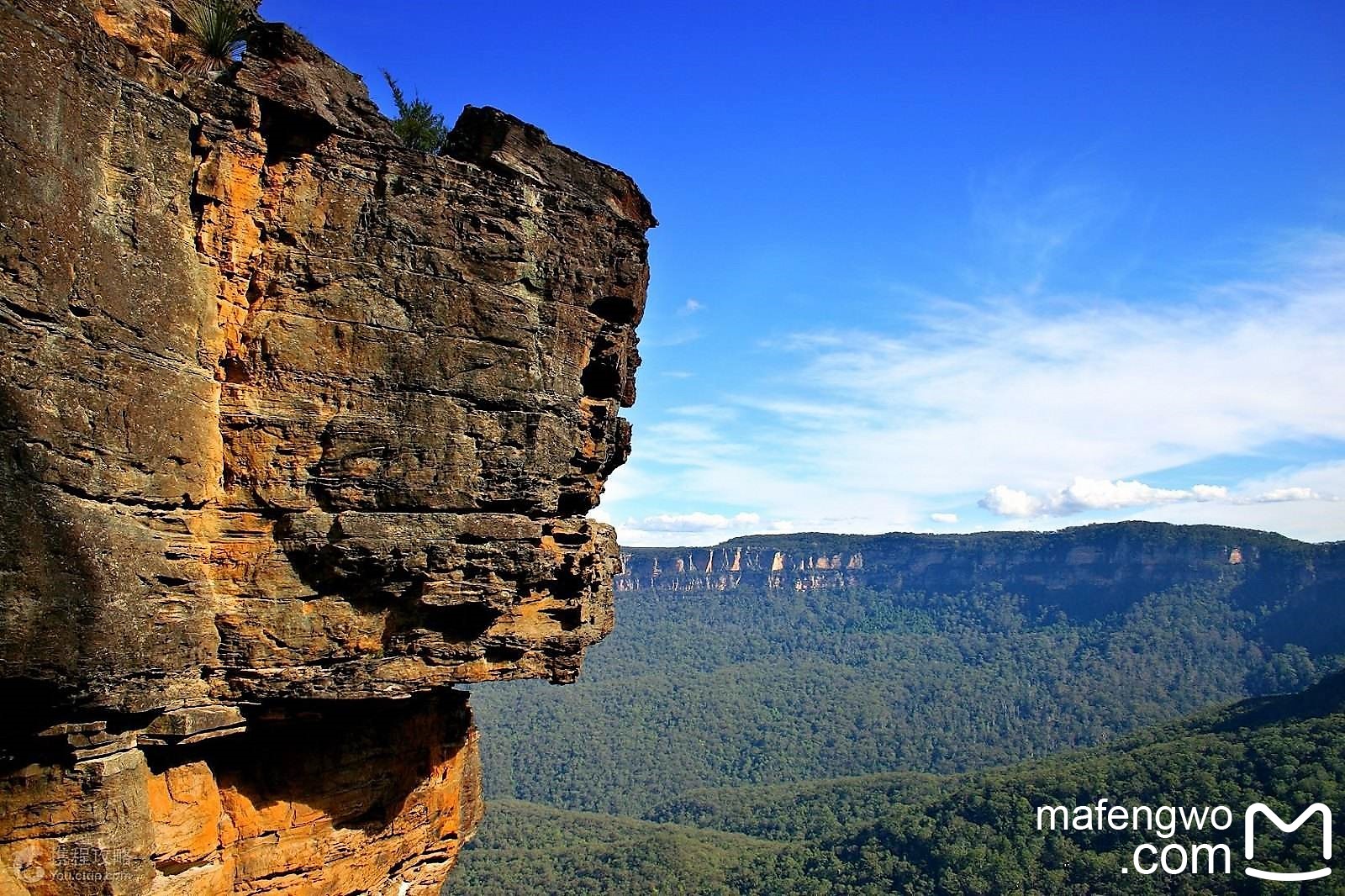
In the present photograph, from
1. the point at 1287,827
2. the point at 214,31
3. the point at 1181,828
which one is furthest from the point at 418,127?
the point at 1181,828

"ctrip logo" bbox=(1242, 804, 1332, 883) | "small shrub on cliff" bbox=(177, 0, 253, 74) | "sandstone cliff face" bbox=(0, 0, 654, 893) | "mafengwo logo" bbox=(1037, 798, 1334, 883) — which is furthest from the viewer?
"mafengwo logo" bbox=(1037, 798, 1334, 883)

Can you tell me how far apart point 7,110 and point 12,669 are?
4.86 m

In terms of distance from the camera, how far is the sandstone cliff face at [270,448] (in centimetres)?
786

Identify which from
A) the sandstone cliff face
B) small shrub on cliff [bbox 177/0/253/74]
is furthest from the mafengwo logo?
small shrub on cliff [bbox 177/0/253/74]

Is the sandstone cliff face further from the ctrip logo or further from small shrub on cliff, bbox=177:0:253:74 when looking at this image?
the ctrip logo

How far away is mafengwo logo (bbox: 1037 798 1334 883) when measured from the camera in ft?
186

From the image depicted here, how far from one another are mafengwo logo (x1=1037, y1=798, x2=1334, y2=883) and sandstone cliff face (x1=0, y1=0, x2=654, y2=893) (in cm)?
6061

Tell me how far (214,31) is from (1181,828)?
8110cm

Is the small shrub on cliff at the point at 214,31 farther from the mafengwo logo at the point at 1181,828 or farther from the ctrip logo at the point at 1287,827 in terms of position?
the mafengwo logo at the point at 1181,828

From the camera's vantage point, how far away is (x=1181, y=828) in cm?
6738

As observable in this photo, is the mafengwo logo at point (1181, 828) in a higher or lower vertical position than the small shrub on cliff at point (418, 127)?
lower

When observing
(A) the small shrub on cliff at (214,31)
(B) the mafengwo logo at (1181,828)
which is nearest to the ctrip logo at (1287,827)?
(B) the mafengwo logo at (1181,828)

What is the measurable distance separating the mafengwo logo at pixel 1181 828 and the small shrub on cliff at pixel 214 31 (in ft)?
215

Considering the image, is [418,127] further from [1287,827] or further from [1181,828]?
[1181,828]
